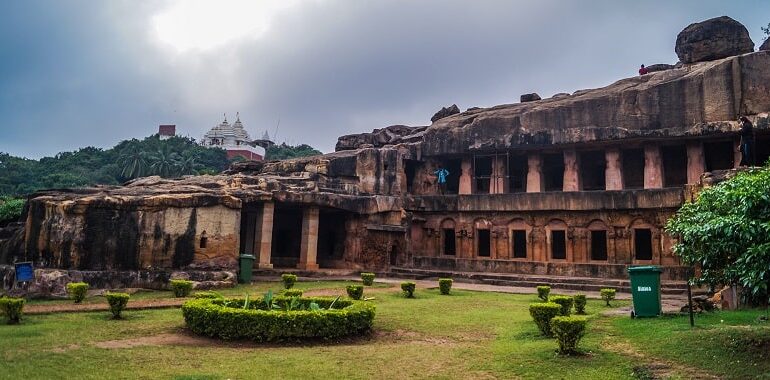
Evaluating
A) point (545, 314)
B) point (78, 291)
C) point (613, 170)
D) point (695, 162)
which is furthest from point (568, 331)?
point (695, 162)

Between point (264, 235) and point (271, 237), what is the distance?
2.43ft

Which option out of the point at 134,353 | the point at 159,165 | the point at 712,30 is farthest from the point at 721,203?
the point at 159,165

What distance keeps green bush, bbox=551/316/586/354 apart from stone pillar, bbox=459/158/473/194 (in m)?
22.1

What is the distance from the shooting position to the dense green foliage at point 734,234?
778 centimetres

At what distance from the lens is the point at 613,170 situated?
2733 centimetres

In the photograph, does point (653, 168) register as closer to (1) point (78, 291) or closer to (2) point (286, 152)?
(1) point (78, 291)

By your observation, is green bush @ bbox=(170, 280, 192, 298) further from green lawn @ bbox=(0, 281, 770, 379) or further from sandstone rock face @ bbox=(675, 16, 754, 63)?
sandstone rock face @ bbox=(675, 16, 754, 63)

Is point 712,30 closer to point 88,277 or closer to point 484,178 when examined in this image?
point 484,178

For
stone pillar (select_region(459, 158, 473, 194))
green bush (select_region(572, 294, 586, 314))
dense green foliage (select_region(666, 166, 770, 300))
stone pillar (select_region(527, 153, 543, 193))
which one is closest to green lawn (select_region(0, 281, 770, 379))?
green bush (select_region(572, 294, 586, 314))

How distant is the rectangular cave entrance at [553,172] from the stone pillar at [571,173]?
2.47m

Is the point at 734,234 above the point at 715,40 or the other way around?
the other way around

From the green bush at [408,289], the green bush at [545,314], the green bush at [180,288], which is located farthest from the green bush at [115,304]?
the green bush at [545,314]

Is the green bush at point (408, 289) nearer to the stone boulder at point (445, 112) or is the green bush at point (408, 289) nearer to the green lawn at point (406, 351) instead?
the green lawn at point (406, 351)

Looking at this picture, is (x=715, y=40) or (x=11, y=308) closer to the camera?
(x=11, y=308)
